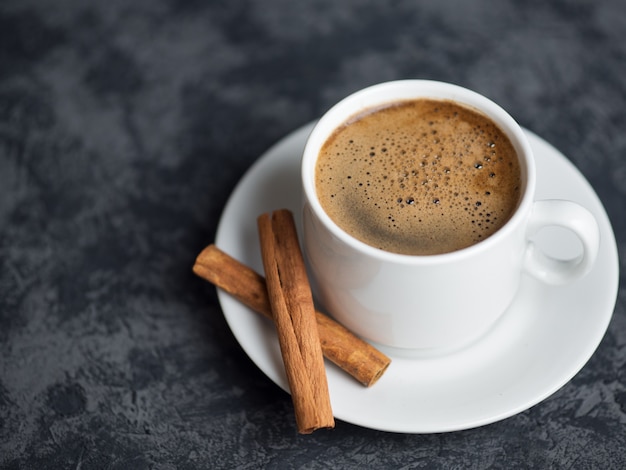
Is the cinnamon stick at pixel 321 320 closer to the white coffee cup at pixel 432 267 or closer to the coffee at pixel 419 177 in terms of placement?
the white coffee cup at pixel 432 267

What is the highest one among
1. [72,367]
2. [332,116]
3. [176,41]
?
[332,116]

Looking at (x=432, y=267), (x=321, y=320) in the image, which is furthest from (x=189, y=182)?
(x=432, y=267)

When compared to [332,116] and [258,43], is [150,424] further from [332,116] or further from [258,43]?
[258,43]

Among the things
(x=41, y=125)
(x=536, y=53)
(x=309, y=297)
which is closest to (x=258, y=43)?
(x=41, y=125)

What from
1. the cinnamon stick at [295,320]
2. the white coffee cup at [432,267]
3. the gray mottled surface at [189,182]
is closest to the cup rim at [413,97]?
the white coffee cup at [432,267]

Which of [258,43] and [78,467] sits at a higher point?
[258,43]

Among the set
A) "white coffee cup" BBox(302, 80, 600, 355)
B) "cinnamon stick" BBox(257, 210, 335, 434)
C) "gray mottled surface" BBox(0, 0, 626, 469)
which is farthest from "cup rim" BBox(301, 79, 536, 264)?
"gray mottled surface" BBox(0, 0, 626, 469)

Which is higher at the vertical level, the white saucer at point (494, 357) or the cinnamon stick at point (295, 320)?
the cinnamon stick at point (295, 320)
